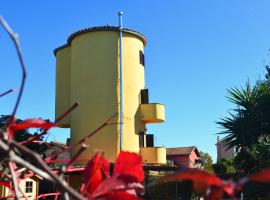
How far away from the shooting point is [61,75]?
18.2 m

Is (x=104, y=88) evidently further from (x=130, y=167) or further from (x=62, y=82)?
(x=130, y=167)

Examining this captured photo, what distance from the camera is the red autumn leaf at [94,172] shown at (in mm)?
584

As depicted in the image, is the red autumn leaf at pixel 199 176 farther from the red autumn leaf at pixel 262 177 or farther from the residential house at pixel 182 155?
the residential house at pixel 182 155

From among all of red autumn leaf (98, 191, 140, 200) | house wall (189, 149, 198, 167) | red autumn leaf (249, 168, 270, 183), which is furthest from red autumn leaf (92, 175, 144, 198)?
house wall (189, 149, 198, 167)

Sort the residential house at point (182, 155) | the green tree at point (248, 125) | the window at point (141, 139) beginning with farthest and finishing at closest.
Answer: the residential house at point (182, 155) < the window at point (141, 139) < the green tree at point (248, 125)

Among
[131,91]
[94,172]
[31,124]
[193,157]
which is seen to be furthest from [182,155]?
[31,124]

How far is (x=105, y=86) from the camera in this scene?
15945 millimetres

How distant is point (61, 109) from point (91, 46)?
2969 millimetres

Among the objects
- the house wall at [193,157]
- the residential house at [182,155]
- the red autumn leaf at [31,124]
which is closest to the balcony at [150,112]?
the red autumn leaf at [31,124]

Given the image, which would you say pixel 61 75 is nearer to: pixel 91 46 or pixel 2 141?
pixel 91 46

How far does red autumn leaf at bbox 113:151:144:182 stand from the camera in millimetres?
541

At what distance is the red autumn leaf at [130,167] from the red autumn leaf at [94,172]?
0.05 metres

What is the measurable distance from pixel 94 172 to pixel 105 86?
15.4 m

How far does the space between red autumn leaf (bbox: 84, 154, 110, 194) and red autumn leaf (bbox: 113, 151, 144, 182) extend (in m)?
0.05
